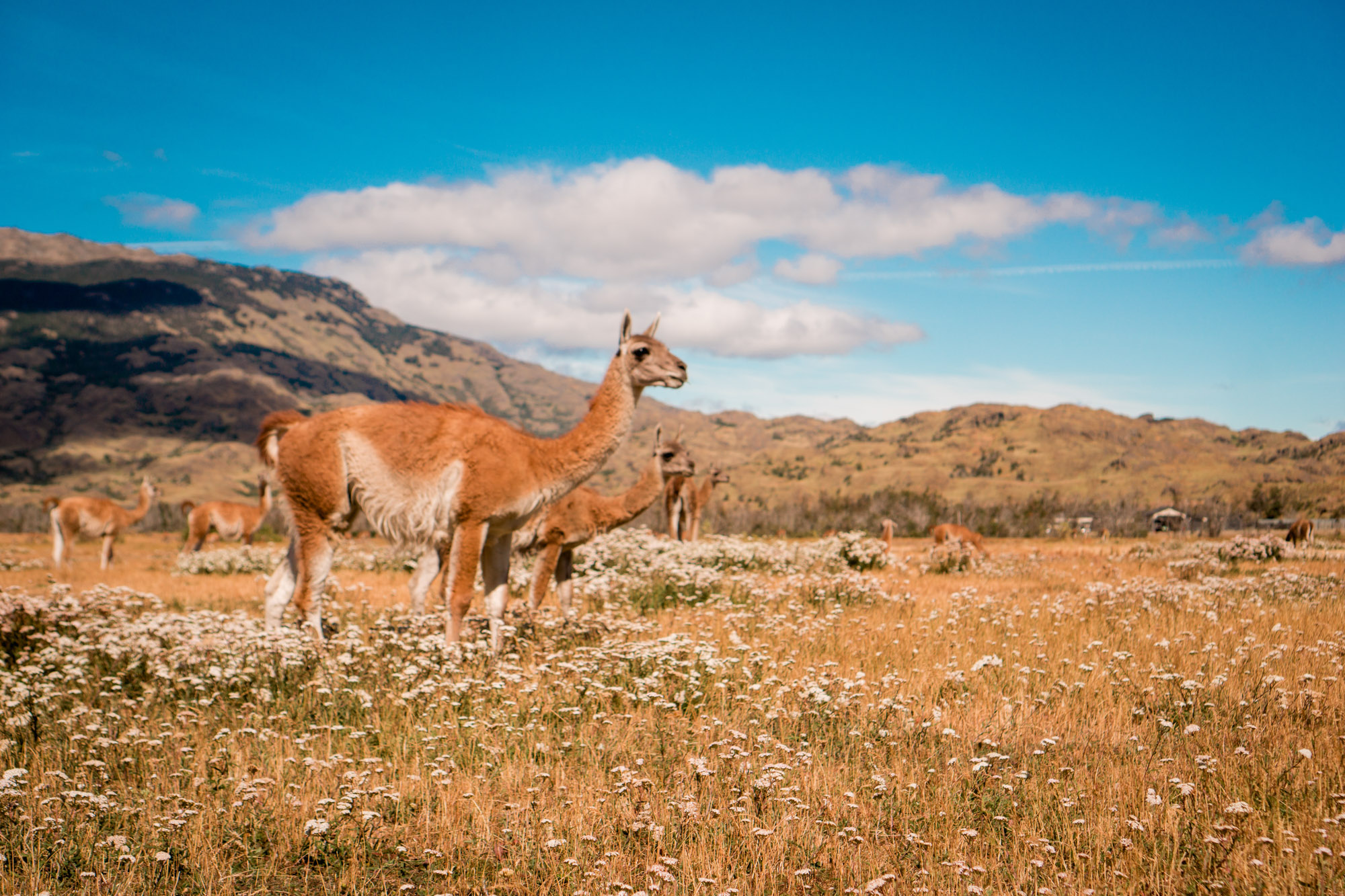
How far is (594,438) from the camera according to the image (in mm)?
9281

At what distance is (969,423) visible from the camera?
136000 mm

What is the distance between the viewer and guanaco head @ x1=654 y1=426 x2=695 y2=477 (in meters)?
13.7

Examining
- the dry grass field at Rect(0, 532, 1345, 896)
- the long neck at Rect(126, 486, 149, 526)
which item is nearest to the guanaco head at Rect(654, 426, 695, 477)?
the dry grass field at Rect(0, 532, 1345, 896)

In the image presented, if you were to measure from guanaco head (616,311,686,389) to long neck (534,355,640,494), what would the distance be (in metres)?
0.12

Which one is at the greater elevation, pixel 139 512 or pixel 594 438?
pixel 594 438

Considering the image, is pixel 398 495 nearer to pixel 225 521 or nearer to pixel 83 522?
pixel 83 522

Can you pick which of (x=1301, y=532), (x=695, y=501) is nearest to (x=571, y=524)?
(x=695, y=501)

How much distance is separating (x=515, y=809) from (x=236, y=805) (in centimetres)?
168

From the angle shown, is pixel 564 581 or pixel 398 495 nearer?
pixel 398 495

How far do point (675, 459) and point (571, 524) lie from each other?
3.23 metres

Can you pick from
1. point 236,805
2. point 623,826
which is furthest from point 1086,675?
point 236,805

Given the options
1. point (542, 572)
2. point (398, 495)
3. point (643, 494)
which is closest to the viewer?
point (398, 495)

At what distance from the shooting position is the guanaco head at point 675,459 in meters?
13.7

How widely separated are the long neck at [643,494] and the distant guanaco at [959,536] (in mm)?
10011
